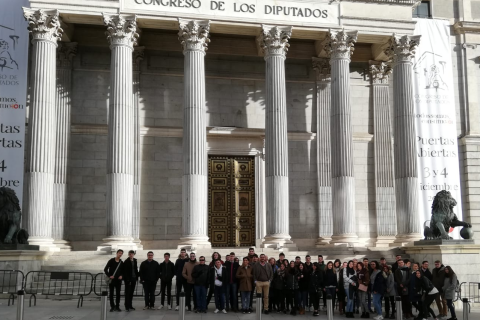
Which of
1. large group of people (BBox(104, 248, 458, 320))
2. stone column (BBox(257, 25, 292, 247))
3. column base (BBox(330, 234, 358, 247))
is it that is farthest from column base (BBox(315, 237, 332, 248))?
large group of people (BBox(104, 248, 458, 320))

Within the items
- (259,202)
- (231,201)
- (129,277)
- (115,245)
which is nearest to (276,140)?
(259,202)

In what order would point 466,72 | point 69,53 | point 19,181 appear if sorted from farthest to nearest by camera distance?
point 466,72, point 69,53, point 19,181

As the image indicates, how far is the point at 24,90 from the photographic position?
88.1ft

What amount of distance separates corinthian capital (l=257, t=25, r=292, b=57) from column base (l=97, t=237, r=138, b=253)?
1067cm

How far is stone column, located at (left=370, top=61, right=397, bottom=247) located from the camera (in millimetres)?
30719

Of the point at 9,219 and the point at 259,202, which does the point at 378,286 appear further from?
the point at 259,202

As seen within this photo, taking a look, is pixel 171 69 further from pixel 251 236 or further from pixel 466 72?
pixel 466 72

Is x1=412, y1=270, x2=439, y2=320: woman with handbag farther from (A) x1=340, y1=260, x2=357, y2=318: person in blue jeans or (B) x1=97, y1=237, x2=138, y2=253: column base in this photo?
(B) x1=97, y1=237, x2=138, y2=253: column base

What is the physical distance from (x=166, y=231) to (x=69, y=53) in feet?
32.9

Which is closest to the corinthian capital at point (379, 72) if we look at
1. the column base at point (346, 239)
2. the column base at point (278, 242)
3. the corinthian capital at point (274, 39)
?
the corinthian capital at point (274, 39)

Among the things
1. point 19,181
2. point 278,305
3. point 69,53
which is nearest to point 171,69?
point 69,53

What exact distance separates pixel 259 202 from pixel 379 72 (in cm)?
965

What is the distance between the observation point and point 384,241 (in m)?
30.1

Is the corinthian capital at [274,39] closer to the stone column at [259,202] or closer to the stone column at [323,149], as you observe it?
the stone column at [323,149]
